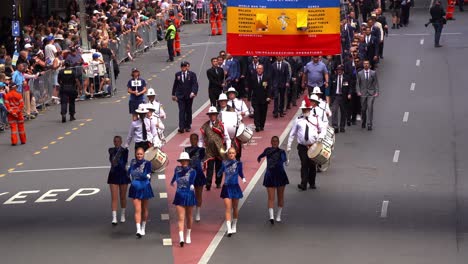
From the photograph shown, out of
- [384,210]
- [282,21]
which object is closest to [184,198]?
[384,210]

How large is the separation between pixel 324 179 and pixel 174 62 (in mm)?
21908

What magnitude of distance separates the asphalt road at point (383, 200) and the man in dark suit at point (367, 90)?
19.8 inches

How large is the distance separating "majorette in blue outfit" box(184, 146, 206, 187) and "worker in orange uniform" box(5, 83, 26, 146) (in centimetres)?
1056

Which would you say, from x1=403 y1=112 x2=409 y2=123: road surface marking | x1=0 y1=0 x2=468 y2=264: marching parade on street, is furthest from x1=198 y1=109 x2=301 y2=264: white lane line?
x1=403 y1=112 x2=409 y2=123: road surface marking

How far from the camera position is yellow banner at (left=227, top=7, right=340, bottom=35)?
29.9 meters

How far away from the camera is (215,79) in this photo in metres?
36.1

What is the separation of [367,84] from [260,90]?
273 centimetres

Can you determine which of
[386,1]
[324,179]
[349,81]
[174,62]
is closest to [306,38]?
[324,179]

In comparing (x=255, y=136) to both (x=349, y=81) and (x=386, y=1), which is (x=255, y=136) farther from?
(x=386, y=1)

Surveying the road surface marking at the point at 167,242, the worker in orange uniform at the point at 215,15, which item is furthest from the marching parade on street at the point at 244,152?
the worker in orange uniform at the point at 215,15

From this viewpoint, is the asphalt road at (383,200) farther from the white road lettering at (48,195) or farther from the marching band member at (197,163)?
the white road lettering at (48,195)

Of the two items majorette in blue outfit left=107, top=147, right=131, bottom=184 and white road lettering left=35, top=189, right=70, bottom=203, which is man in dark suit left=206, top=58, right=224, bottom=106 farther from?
majorette in blue outfit left=107, top=147, right=131, bottom=184

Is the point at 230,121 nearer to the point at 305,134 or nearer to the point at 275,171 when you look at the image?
the point at 305,134

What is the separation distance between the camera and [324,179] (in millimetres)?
29297
